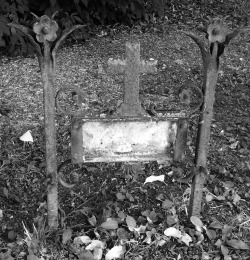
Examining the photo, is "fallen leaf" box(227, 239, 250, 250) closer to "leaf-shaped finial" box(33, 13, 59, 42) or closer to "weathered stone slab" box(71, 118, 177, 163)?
"weathered stone slab" box(71, 118, 177, 163)

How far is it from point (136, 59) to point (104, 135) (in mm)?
466

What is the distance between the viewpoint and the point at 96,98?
4238mm

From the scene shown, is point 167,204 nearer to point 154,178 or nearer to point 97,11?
point 154,178

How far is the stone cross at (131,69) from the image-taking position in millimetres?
2209

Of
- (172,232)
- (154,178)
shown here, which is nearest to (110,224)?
(172,232)

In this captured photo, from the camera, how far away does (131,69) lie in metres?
2.25

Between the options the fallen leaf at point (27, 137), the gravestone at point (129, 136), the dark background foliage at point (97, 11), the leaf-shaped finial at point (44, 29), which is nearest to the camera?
the leaf-shaped finial at point (44, 29)

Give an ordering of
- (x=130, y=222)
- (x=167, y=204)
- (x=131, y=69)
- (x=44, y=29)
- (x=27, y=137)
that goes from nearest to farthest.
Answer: (x=44, y=29), (x=131, y=69), (x=130, y=222), (x=167, y=204), (x=27, y=137)

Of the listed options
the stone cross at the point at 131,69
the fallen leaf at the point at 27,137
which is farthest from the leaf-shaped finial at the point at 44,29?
the fallen leaf at the point at 27,137

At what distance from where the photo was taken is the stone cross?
221cm

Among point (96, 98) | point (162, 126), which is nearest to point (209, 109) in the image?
point (162, 126)

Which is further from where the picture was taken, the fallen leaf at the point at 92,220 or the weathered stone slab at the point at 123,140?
the fallen leaf at the point at 92,220

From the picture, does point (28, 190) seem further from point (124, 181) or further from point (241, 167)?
point (241, 167)

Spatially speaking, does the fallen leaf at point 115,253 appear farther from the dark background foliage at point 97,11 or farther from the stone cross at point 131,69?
the dark background foliage at point 97,11
